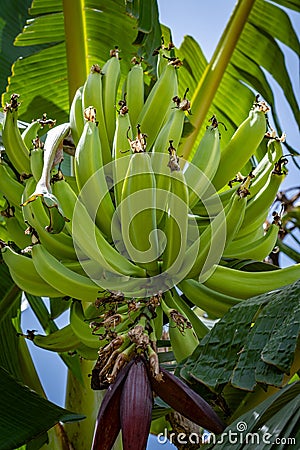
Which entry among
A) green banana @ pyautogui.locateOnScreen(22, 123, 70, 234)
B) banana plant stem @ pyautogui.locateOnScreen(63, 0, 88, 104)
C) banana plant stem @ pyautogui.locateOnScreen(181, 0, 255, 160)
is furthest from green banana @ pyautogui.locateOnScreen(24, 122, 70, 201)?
banana plant stem @ pyautogui.locateOnScreen(181, 0, 255, 160)

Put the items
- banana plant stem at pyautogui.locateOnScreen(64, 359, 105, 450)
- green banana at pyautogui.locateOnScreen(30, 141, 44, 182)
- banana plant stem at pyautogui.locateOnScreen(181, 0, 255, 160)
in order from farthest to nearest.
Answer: banana plant stem at pyautogui.locateOnScreen(181, 0, 255, 160) < banana plant stem at pyautogui.locateOnScreen(64, 359, 105, 450) < green banana at pyautogui.locateOnScreen(30, 141, 44, 182)

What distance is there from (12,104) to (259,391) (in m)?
0.58

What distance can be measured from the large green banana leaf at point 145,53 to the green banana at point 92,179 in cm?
35

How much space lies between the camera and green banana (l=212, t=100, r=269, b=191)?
0.94 meters

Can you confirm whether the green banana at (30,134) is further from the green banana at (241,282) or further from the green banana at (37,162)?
the green banana at (241,282)

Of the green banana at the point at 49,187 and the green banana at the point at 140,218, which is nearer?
the green banana at the point at 49,187

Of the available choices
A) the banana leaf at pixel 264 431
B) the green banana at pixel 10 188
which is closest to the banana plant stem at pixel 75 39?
the green banana at pixel 10 188

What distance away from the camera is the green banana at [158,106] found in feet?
3.25

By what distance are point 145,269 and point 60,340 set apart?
0.21m

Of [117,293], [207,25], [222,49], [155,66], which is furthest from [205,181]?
[207,25]

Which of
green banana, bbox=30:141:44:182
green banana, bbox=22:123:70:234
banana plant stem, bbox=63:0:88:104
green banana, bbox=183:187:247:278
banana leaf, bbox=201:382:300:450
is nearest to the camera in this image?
banana leaf, bbox=201:382:300:450

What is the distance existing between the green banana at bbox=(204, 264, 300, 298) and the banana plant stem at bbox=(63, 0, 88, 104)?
71 cm

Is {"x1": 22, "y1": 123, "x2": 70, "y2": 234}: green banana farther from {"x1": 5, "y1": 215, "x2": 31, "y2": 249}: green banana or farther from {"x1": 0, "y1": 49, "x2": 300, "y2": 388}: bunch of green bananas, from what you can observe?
{"x1": 5, "y1": 215, "x2": 31, "y2": 249}: green banana

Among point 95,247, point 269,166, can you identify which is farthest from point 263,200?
point 95,247
